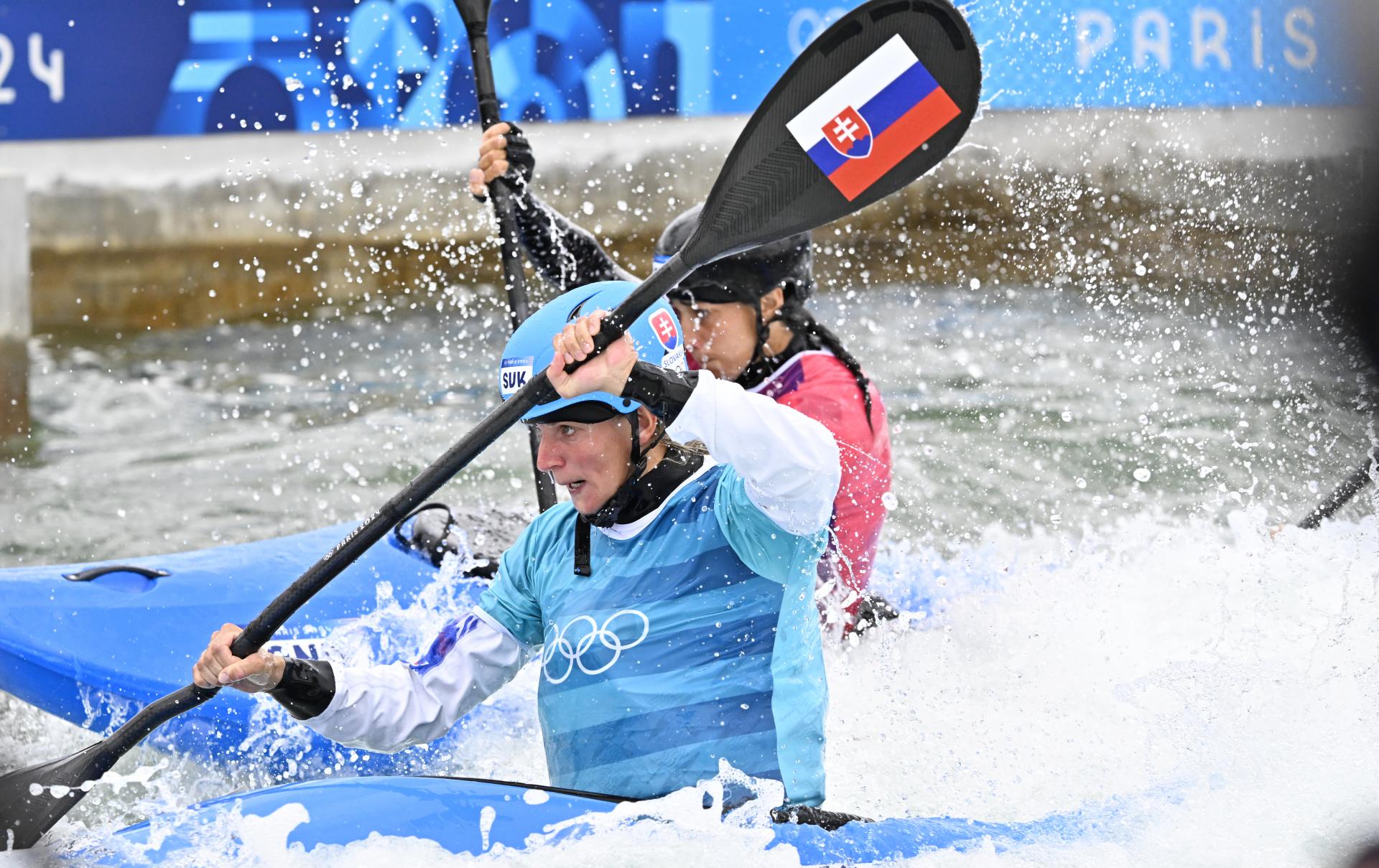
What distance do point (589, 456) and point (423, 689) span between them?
1.90 ft

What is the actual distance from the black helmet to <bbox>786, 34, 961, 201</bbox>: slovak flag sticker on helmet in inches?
51.4

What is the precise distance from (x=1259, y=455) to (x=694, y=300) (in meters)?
6.03

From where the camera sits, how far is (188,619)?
395 centimetres

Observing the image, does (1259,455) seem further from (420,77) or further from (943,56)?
(943,56)

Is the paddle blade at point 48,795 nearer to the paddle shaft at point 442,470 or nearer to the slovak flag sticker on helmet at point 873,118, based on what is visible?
the paddle shaft at point 442,470

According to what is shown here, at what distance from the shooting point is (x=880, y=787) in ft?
10.6

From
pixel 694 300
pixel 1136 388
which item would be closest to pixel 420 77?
pixel 1136 388

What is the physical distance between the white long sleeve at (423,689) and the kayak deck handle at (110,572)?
5.60 ft

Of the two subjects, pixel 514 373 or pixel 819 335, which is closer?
pixel 514 373

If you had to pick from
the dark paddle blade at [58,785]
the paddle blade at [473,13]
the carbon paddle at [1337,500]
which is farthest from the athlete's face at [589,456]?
the carbon paddle at [1337,500]

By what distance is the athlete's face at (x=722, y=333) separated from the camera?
12.9ft

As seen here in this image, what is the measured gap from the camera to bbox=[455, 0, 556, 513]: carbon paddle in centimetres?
408

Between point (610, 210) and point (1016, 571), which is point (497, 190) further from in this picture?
point (610, 210)

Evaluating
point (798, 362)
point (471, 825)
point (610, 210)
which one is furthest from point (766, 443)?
point (610, 210)
